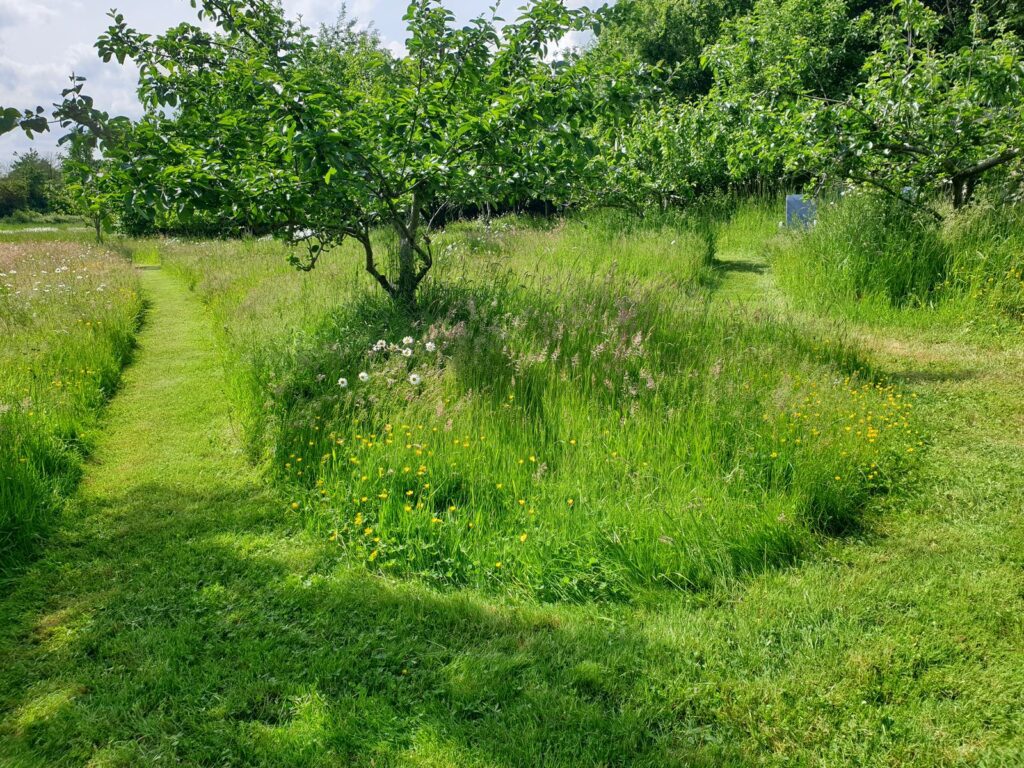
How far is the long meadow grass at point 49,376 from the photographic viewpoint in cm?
434

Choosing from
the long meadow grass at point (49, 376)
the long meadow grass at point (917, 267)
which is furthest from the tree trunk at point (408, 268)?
the long meadow grass at point (917, 267)

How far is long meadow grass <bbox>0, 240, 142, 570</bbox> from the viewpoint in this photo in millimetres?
4336

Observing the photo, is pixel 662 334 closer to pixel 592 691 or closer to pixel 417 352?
pixel 417 352

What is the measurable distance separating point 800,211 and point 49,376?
44.1 ft

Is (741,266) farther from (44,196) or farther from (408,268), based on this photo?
(44,196)

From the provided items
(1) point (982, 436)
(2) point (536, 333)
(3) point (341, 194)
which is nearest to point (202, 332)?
(3) point (341, 194)

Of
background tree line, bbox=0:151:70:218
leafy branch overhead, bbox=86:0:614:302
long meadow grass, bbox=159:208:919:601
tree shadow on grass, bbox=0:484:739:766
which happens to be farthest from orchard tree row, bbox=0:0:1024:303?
background tree line, bbox=0:151:70:218

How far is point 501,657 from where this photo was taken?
3033mm

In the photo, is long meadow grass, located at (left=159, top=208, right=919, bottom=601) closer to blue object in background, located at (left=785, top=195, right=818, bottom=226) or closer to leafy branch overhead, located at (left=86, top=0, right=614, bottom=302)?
leafy branch overhead, located at (left=86, top=0, right=614, bottom=302)

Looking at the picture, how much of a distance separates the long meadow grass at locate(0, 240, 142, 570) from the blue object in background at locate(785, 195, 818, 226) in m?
10.5

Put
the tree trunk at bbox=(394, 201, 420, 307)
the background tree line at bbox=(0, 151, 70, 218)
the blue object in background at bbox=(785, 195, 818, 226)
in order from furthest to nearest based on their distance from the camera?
1. the background tree line at bbox=(0, 151, 70, 218)
2. the blue object in background at bbox=(785, 195, 818, 226)
3. the tree trunk at bbox=(394, 201, 420, 307)

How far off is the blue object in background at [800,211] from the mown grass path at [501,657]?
780cm

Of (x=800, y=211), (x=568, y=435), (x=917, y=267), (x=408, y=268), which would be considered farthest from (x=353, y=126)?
(x=800, y=211)

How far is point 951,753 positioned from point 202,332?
33.5 feet
